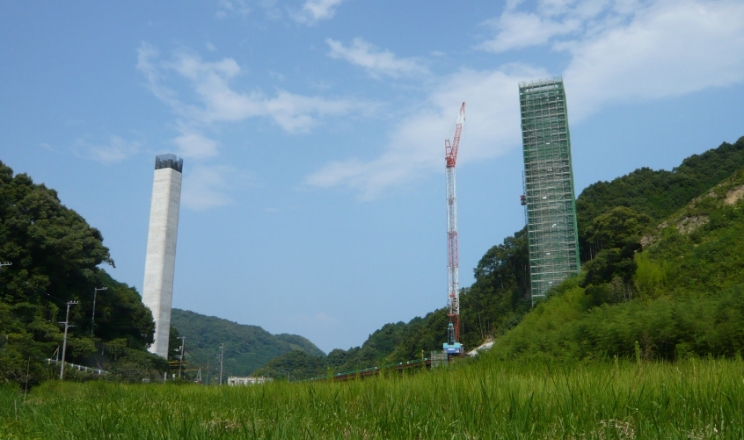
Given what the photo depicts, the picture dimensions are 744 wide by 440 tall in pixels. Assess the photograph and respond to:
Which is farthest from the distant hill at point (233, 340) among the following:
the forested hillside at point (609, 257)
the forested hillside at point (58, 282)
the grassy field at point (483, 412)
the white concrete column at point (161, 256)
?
the grassy field at point (483, 412)

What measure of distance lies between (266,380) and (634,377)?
6.01m

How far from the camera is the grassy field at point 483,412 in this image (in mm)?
4270

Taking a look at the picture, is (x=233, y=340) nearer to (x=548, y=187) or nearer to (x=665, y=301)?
(x=548, y=187)

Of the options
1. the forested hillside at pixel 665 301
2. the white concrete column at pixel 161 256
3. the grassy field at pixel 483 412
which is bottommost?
the grassy field at pixel 483 412

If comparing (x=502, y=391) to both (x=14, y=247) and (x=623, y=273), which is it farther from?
(x=14, y=247)

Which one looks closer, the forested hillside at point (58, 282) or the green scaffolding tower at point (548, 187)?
the forested hillside at point (58, 282)

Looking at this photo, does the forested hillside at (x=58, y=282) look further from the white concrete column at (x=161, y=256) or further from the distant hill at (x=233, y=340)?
the distant hill at (x=233, y=340)

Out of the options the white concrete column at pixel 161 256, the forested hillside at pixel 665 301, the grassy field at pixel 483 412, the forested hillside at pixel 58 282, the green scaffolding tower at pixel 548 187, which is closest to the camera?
the grassy field at pixel 483 412

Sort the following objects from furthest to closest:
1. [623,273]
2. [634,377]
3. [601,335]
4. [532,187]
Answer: [532,187] < [623,273] < [601,335] < [634,377]

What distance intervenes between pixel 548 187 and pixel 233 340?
61.4 m

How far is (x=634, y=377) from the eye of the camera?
18.5 ft

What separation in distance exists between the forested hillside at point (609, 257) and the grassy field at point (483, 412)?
13.8m

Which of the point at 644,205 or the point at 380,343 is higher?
the point at 644,205

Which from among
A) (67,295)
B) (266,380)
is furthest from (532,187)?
(266,380)
